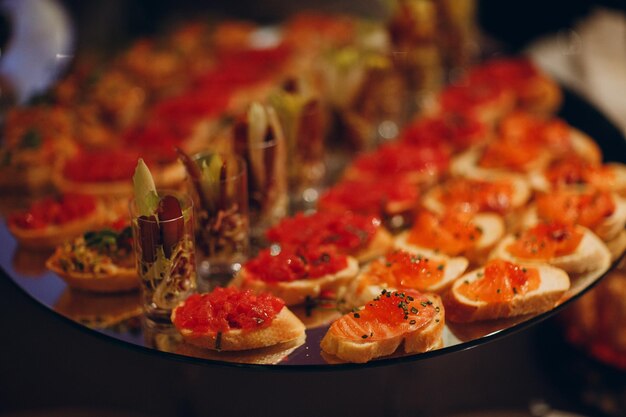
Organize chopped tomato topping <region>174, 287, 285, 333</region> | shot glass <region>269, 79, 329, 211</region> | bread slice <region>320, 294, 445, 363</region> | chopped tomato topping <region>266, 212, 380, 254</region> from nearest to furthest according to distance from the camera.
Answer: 1. bread slice <region>320, 294, 445, 363</region>
2. chopped tomato topping <region>174, 287, 285, 333</region>
3. chopped tomato topping <region>266, 212, 380, 254</region>
4. shot glass <region>269, 79, 329, 211</region>

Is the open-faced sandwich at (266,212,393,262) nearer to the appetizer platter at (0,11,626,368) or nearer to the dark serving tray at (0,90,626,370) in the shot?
the appetizer platter at (0,11,626,368)

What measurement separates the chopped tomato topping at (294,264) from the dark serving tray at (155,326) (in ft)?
0.53

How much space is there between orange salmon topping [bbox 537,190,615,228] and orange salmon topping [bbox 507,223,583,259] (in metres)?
0.12

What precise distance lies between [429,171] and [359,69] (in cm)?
76

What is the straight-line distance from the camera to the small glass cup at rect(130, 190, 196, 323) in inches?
106

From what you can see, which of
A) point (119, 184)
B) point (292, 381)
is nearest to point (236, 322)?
point (119, 184)

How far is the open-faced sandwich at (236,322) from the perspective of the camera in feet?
8.64

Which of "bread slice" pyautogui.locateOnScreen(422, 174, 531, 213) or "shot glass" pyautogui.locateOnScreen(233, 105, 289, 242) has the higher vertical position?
"shot glass" pyautogui.locateOnScreen(233, 105, 289, 242)

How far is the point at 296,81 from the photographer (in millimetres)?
3863

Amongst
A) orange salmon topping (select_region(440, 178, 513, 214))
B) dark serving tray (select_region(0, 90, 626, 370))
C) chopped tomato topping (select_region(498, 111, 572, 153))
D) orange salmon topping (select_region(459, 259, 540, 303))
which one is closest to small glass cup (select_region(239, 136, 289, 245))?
dark serving tray (select_region(0, 90, 626, 370))

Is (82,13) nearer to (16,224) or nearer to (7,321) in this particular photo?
(7,321)

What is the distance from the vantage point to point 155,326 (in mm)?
2824

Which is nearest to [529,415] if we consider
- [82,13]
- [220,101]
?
[220,101]

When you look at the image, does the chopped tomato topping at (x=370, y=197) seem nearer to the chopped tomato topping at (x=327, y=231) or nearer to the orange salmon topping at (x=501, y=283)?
the chopped tomato topping at (x=327, y=231)
